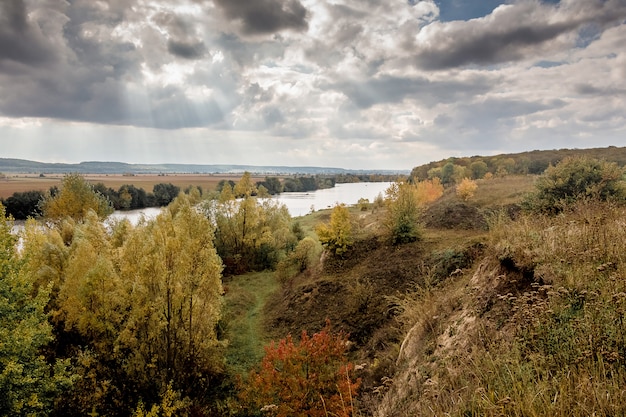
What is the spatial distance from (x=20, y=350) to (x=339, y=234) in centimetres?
1948

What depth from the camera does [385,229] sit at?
26094mm

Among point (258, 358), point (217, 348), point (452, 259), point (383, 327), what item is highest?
point (452, 259)

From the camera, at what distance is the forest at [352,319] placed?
15.7 ft

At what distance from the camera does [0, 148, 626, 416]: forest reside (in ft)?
15.7

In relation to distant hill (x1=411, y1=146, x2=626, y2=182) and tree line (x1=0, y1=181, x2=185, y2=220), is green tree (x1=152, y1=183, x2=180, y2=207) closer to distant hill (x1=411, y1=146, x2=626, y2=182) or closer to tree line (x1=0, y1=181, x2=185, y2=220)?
Result: tree line (x1=0, y1=181, x2=185, y2=220)

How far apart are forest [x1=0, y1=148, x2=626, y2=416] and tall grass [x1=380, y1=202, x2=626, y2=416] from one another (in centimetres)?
4

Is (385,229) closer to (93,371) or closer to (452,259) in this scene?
(452,259)

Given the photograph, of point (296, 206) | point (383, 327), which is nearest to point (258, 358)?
point (383, 327)

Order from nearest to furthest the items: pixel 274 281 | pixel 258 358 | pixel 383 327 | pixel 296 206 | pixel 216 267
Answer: pixel 216 267 → pixel 383 327 → pixel 258 358 → pixel 274 281 → pixel 296 206

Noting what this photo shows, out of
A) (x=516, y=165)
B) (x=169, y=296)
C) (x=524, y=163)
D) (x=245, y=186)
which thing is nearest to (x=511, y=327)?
(x=169, y=296)

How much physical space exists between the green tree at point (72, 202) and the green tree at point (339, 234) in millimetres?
30087

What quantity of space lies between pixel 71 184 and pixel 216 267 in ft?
124

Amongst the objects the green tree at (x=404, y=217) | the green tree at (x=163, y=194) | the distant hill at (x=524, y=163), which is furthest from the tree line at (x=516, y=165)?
the green tree at (x=163, y=194)

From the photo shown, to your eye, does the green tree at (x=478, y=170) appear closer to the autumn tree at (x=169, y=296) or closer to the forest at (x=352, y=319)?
the forest at (x=352, y=319)
